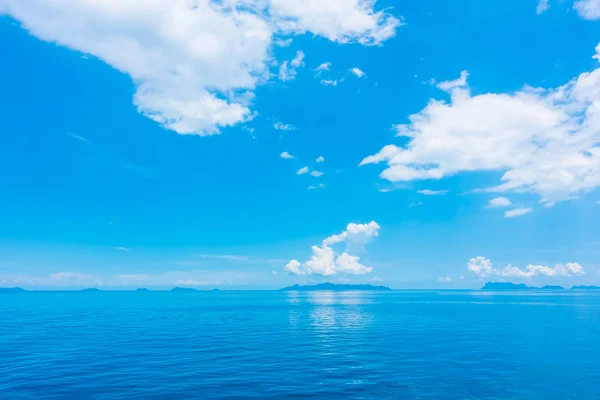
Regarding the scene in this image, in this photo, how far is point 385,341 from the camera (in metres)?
59.1

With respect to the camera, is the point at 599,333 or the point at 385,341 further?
the point at 599,333

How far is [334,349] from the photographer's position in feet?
171

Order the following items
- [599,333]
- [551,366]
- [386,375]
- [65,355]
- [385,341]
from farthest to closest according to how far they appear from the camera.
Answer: [599,333]
[385,341]
[65,355]
[551,366]
[386,375]

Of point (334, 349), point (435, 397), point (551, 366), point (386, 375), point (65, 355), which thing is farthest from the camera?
point (334, 349)

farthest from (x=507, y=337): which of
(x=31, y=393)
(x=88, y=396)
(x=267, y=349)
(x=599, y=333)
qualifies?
(x=31, y=393)

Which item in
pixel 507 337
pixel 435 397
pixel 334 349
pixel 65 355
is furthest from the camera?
pixel 507 337

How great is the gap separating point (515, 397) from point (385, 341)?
2958cm

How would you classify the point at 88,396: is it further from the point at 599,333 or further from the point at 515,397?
the point at 599,333

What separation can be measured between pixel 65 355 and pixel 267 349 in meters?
28.2

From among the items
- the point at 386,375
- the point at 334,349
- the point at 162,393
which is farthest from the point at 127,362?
the point at 386,375

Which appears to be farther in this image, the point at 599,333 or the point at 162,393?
the point at 599,333

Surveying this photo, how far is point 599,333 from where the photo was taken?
225 ft

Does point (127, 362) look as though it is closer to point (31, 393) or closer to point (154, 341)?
point (31, 393)

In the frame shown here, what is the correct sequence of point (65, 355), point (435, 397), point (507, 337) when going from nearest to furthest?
1. point (435, 397)
2. point (65, 355)
3. point (507, 337)
